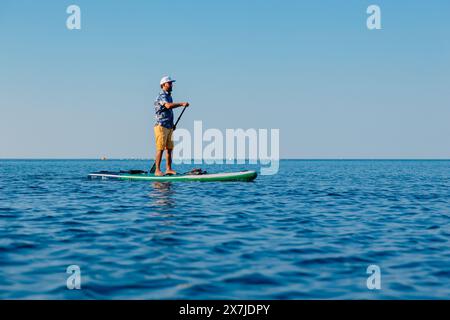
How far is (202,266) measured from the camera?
5969mm

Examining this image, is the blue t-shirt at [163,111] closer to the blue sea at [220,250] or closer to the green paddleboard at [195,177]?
the green paddleboard at [195,177]

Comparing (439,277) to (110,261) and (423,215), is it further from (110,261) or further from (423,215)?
(423,215)

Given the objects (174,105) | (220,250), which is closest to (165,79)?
(174,105)

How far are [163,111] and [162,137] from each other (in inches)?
35.3

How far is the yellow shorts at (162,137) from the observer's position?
1716 cm

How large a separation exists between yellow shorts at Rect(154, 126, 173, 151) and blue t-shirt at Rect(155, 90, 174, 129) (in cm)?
15

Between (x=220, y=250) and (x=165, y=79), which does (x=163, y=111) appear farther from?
(x=220, y=250)

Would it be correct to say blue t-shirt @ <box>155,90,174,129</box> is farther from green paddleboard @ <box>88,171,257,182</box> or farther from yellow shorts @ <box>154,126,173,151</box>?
green paddleboard @ <box>88,171,257,182</box>

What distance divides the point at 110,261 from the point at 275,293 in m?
2.27

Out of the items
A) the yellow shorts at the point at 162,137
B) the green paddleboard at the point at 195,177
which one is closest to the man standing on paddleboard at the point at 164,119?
the yellow shorts at the point at 162,137

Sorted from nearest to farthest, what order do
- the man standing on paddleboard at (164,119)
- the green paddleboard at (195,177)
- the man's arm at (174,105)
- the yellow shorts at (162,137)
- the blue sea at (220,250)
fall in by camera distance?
the blue sea at (220,250) < the man's arm at (174,105) < the man standing on paddleboard at (164,119) < the yellow shorts at (162,137) < the green paddleboard at (195,177)

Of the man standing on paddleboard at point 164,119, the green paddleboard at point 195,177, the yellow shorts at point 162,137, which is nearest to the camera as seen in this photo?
the man standing on paddleboard at point 164,119

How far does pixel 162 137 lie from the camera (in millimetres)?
17172
